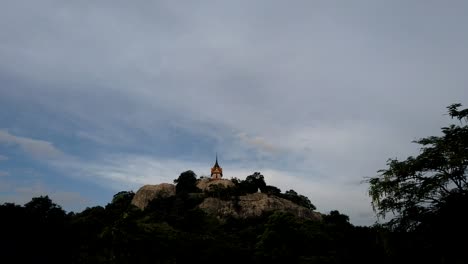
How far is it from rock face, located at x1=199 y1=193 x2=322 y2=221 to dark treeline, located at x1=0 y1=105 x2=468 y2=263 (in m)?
48.3

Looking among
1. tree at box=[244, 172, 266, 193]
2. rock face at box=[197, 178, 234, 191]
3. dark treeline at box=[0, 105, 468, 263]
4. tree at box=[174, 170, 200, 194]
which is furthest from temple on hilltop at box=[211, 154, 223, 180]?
dark treeline at box=[0, 105, 468, 263]

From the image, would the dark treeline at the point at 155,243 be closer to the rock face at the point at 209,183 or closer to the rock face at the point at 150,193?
the rock face at the point at 150,193

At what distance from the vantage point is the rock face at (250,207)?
102 metres

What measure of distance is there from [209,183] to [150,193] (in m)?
18.7

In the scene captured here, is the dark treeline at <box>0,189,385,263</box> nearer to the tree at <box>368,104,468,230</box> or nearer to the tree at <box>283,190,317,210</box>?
the tree at <box>368,104,468,230</box>

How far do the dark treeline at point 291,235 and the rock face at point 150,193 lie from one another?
196ft

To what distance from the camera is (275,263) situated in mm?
32875

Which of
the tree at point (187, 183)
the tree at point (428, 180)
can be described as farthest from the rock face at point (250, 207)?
the tree at point (428, 180)

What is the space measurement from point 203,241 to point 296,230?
27.7ft

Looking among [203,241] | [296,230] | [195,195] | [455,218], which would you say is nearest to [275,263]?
[296,230]

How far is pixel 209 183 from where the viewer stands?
126 m

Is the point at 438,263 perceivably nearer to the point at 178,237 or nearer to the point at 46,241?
the point at 178,237

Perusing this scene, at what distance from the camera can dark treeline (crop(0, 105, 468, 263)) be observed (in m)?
11.7

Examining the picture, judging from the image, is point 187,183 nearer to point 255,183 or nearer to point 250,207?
point 255,183
